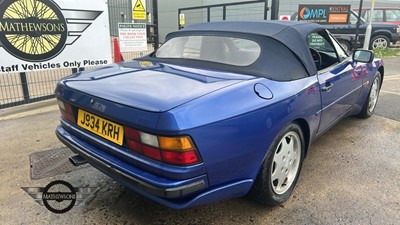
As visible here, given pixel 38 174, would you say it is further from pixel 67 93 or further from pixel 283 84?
pixel 283 84

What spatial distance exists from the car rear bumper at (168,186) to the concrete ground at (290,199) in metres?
0.49

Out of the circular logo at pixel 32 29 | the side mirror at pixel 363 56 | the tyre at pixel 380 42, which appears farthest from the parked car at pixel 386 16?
the circular logo at pixel 32 29

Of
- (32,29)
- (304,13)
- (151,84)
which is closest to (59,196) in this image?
(151,84)

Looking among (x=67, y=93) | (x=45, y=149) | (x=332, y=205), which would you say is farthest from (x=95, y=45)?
(x=332, y=205)

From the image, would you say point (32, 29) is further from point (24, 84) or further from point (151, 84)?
point (151, 84)

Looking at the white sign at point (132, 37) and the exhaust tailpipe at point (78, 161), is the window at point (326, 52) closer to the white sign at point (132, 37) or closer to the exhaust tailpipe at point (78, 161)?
the exhaust tailpipe at point (78, 161)

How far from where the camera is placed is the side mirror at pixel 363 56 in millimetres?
3426

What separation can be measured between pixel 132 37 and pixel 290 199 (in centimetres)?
492

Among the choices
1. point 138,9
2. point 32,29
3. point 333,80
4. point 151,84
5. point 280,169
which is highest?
point 138,9

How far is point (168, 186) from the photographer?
1.72 meters

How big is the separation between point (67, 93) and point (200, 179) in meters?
1.26

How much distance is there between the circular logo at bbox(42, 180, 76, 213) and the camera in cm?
247

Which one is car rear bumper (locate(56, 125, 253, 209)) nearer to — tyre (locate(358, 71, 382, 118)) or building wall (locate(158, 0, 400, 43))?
tyre (locate(358, 71, 382, 118))

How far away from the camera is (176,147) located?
1.71 m
